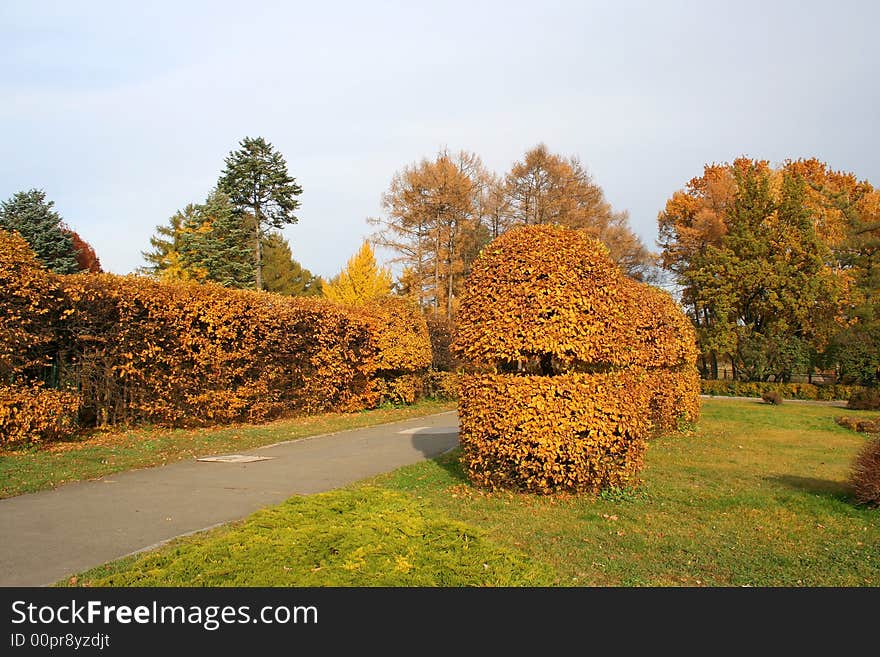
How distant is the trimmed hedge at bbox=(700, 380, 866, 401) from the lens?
30.8 meters

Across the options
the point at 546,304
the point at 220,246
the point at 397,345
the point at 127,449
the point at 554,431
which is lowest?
the point at 127,449

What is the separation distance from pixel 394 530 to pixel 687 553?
2.66 m

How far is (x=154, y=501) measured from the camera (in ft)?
24.2

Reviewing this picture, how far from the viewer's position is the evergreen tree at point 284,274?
164ft

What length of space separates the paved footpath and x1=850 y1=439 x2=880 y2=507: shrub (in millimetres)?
6416

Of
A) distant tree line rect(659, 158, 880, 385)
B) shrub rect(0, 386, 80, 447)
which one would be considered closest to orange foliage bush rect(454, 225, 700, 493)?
shrub rect(0, 386, 80, 447)

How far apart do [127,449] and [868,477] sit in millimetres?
11239

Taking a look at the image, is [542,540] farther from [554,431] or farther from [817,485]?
[817,485]

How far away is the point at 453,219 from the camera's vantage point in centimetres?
3978

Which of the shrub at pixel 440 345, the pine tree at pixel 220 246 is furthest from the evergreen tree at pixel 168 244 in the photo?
the shrub at pixel 440 345

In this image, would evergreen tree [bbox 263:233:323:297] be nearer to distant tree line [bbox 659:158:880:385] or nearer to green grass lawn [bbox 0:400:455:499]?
distant tree line [bbox 659:158:880:385]

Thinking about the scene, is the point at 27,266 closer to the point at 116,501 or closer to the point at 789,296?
the point at 116,501

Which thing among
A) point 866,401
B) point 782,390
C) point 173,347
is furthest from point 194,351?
point 782,390
